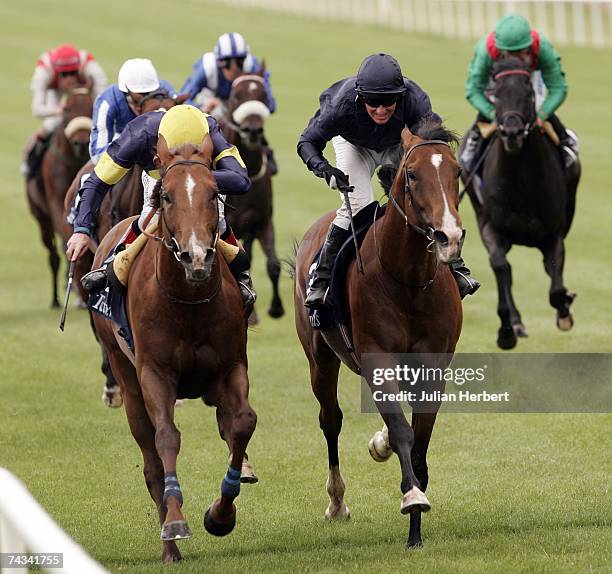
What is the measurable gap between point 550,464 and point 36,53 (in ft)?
108

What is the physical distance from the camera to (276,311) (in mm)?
13719

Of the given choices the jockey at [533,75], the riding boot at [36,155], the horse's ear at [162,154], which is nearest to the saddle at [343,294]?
the horse's ear at [162,154]

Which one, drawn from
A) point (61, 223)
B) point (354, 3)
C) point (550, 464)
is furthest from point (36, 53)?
point (550, 464)

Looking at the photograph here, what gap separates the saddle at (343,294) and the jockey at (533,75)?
155 inches

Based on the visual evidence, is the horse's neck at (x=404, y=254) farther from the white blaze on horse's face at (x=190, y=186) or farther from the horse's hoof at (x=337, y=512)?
the horse's hoof at (x=337, y=512)

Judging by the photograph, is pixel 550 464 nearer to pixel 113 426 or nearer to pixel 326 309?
pixel 326 309

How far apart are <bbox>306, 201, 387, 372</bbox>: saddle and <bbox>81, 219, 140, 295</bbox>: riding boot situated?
3.30 ft

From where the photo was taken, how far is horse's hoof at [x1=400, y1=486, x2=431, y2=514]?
20.6ft

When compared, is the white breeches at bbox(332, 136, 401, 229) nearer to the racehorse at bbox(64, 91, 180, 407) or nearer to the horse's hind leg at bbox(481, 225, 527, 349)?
the racehorse at bbox(64, 91, 180, 407)

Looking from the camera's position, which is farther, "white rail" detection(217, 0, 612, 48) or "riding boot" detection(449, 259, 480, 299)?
"white rail" detection(217, 0, 612, 48)

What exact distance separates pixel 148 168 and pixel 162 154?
1.04 m

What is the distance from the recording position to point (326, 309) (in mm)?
7449

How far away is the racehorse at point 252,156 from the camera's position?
502 inches

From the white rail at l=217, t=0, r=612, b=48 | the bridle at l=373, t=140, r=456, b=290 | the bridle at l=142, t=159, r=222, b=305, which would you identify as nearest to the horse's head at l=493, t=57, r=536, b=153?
the bridle at l=373, t=140, r=456, b=290
